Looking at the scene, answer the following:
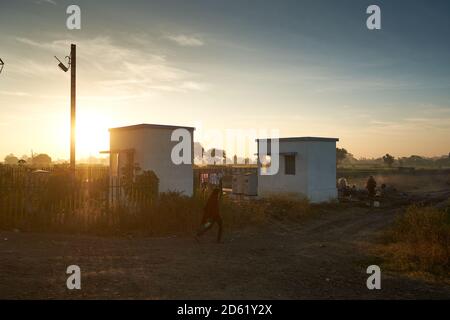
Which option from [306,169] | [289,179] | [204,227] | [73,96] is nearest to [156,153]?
[73,96]

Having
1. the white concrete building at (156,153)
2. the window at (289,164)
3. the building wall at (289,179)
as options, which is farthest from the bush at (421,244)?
the window at (289,164)

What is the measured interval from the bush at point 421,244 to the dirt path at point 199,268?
799mm

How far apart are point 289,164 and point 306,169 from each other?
1244mm

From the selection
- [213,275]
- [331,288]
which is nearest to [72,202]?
[213,275]

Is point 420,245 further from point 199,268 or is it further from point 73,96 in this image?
point 73,96

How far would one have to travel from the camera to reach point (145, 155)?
17719mm

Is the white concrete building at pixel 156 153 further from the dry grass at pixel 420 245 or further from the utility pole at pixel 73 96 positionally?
the dry grass at pixel 420 245

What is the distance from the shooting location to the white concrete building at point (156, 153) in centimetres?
1770

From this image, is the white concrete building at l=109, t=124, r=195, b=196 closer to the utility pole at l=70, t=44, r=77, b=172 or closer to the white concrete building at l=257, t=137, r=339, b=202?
the utility pole at l=70, t=44, r=77, b=172

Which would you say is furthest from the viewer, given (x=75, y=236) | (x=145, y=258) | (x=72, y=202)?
(x=72, y=202)

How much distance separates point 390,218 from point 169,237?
10.1 meters

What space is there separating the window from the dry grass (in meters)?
9.45

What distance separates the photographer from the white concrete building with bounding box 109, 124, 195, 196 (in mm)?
17703
